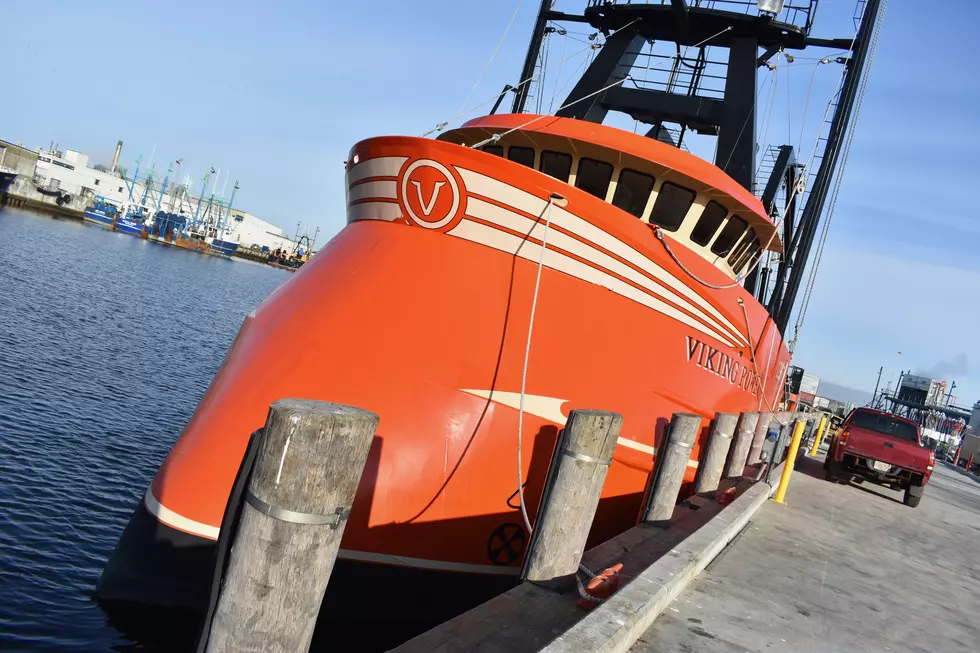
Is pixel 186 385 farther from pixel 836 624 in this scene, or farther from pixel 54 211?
pixel 54 211

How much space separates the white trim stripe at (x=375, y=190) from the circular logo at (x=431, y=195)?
8 centimetres

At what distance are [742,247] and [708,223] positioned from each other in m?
1.08

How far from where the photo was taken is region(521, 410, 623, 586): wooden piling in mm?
3889

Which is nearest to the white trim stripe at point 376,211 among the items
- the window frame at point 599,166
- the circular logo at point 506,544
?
the window frame at point 599,166

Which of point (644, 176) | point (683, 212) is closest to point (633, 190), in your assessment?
point (644, 176)

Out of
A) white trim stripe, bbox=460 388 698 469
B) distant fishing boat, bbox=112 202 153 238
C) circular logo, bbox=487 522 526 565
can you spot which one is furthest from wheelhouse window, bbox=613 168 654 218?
distant fishing boat, bbox=112 202 153 238

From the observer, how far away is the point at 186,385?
15086 millimetres

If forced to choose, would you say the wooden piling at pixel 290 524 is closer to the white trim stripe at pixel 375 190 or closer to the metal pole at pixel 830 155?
the white trim stripe at pixel 375 190

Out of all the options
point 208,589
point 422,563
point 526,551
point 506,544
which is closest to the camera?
point 526,551

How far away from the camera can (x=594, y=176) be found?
783cm

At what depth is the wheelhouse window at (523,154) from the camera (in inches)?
322

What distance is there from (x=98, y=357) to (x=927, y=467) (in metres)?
16.1

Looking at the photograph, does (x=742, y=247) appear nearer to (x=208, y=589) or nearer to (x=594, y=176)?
(x=594, y=176)

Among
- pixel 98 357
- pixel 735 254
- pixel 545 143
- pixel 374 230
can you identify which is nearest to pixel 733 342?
pixel 735 254
